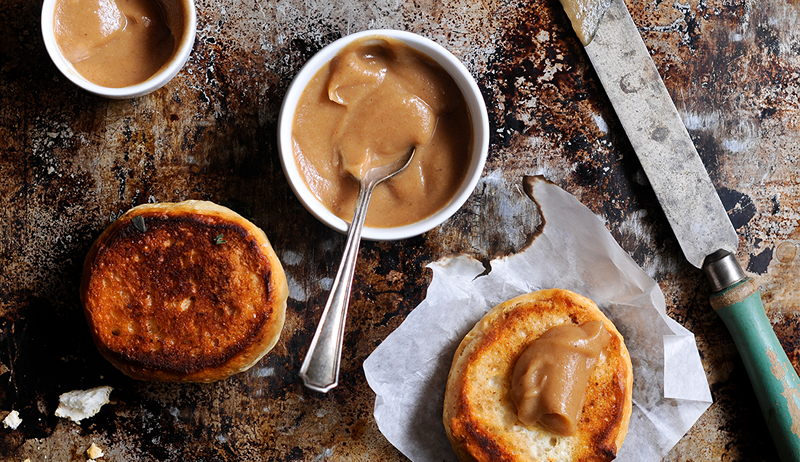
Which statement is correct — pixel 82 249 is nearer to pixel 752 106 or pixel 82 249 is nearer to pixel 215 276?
pixel 215 276

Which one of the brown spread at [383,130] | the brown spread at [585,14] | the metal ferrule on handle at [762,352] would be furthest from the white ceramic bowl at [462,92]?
the metal ferrule on handle at [762,352]

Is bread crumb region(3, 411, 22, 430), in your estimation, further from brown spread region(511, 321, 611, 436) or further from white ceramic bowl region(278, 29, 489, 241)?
brown spread region(511, 321, 611, 436)

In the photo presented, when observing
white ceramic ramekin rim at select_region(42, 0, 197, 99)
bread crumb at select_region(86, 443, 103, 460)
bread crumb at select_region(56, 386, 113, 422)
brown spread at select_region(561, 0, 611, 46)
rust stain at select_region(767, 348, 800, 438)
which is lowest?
bread crumb at select_region(86, 443, 103, 460)

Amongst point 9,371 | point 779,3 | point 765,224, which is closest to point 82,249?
point 9,371

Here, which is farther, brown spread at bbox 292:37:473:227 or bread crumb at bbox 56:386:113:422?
bread crumb at bbox 56:386:113:422

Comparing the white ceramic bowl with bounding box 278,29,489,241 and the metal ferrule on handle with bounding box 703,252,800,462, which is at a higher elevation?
the white ceramic bowl with bounding box 278,29,489,241

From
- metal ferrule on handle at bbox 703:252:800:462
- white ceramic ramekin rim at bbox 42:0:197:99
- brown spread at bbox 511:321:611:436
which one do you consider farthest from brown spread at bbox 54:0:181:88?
metal ferrule on handle at bbox 703:252:800:462

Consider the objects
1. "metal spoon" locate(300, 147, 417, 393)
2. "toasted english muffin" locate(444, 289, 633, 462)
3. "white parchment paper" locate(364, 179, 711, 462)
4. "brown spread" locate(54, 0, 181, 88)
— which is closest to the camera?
"metal spoon" locate(300, 147, 417, 393)
